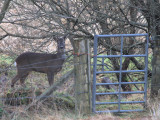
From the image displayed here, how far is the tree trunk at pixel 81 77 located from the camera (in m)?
5.15

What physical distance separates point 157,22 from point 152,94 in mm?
1801

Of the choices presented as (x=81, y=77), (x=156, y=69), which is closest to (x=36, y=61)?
(x=81, y=77)

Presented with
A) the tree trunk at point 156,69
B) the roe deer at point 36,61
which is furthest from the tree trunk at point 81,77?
the roe deer at point 36,61

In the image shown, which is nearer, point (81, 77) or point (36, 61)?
point (81, 77)

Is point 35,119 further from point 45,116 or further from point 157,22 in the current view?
point 157,22

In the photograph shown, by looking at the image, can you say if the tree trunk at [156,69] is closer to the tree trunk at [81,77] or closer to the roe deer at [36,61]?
the tree trunk at [81,77]

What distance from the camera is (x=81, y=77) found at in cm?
517

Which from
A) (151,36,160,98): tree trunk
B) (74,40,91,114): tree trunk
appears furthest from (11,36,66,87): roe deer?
(151,36,160,98): tree trunk

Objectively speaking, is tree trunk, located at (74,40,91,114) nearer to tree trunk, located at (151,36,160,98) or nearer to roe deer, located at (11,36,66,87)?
tree trunk, located at (151,36,160,98)

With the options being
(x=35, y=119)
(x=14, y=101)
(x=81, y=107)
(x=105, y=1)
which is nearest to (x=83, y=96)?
(x=81, y=107)

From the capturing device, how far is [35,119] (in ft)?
16.1

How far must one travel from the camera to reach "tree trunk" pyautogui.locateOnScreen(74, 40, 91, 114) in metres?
5.15

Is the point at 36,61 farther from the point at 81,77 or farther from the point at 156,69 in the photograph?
the point at 156,69

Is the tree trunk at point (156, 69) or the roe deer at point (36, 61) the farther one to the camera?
the roe deer at point (36, 61)
